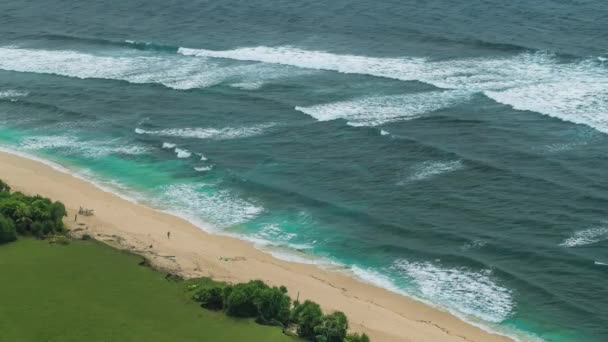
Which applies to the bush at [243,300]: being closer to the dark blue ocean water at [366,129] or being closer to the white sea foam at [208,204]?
the dark blue ocean water at [366,129]

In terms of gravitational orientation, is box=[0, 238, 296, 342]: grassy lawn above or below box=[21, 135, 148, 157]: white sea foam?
below

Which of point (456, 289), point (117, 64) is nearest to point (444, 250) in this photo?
point (456, 289)

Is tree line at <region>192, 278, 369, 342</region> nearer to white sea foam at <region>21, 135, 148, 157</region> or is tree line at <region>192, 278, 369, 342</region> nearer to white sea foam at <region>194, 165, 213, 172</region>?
white sea foam at <region>194, 165, 213, 172</region>

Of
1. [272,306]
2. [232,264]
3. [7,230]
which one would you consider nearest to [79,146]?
[7,230]

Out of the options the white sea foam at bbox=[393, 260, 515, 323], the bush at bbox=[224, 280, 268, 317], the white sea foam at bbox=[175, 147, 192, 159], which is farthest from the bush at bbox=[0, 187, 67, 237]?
the white sea foam at bbox=[393, 260, 515, 323]

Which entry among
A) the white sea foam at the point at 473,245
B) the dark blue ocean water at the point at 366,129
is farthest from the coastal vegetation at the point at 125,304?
the white sea foam at the point at 473,245

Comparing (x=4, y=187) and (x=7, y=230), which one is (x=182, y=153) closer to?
(x=4, y=187)

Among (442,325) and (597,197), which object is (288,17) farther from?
(442,325)
